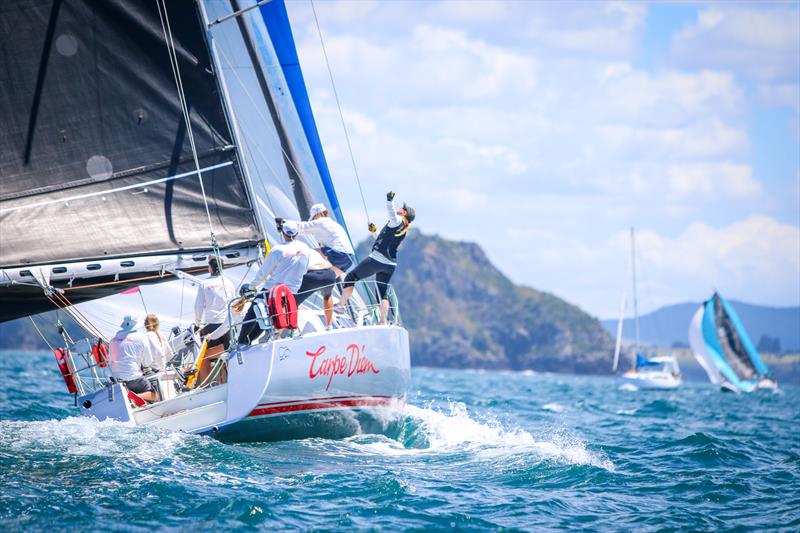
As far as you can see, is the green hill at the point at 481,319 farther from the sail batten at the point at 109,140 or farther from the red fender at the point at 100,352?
the red fender at the point at 100,352

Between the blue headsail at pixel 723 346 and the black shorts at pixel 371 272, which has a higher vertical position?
the black shorts at pixel 371 272

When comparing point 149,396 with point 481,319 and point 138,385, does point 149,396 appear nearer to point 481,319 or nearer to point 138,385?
point 138,385

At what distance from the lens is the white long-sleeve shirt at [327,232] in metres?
11.2

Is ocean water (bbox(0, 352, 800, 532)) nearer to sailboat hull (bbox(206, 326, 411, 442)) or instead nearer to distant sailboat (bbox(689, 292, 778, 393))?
sailboat hull (bbox(206, 326, 411, 442))

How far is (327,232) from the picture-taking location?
11234 millimetres

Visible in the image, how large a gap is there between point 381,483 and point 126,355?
352 cm

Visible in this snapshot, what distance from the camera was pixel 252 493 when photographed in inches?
309

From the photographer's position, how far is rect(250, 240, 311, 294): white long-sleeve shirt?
34.2 ft

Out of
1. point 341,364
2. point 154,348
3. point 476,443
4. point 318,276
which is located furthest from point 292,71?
point 476,443

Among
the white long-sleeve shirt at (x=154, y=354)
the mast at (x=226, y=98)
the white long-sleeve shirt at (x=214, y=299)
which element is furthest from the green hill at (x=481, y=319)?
the white long-sleeve shirt at (x=154, y=354)

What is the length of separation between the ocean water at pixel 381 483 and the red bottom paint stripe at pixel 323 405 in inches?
16.3

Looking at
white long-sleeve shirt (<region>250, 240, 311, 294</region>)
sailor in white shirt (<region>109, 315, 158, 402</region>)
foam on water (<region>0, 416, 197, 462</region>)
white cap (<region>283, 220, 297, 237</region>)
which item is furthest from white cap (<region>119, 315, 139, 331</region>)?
white cap (<region>283, 220, 297, 237</region>)

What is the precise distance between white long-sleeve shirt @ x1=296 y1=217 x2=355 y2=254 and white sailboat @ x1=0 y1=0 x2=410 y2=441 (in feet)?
2.51

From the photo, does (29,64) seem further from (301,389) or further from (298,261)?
(301,389)
